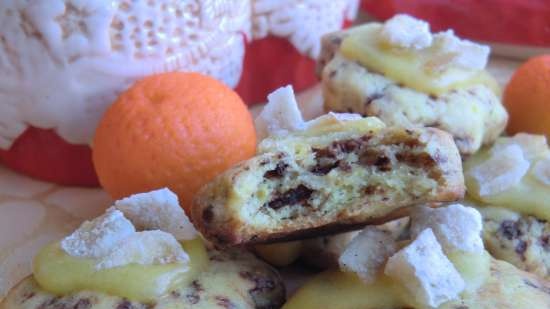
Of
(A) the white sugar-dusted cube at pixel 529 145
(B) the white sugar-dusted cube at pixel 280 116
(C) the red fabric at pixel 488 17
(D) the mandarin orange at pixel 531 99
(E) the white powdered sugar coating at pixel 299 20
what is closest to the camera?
(B) the white sugar-dusted cube at pixel 280 116

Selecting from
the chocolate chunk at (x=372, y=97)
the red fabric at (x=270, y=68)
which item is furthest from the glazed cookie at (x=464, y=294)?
the red fabric at (x=270, y=68)

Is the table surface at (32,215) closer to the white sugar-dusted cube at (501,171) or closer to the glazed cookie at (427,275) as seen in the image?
the glazed cookie at (427,275)

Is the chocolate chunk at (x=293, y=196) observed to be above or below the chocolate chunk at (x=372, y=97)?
above

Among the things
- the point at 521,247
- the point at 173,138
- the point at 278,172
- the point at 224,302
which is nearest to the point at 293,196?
the point at 278,172

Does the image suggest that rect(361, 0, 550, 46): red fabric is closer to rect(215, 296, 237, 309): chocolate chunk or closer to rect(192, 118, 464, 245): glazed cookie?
rect(192, 118, 464, 245): glazed cookie

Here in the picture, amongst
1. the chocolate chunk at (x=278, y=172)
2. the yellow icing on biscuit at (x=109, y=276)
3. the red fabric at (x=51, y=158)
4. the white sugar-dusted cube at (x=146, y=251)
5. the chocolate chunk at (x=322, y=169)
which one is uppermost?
the chocolate chunk at (x=278, y=172)

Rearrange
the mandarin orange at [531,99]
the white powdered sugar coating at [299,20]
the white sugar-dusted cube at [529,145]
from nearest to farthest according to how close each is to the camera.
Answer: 1. the white sugar-dusted cube at [529,145]
2. the mandarin orange at [531,99]
3. the white powdered sugar coating at [299,20]

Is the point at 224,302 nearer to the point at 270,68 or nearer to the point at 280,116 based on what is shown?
the point at 280,116
